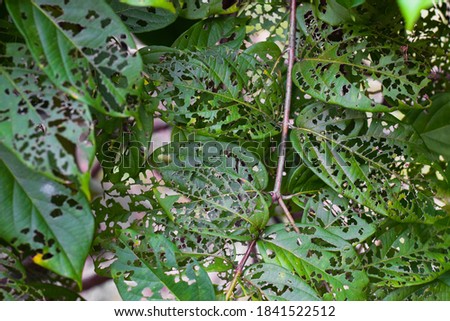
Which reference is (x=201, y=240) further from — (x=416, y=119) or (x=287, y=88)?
(x=416, y=119)

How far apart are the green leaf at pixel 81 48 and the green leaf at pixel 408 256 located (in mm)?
469

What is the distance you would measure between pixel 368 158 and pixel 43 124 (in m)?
0.48

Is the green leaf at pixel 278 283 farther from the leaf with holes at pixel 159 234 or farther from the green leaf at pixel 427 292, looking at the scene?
the green leaf at pixel 427 292

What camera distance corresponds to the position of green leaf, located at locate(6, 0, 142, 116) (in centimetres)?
57

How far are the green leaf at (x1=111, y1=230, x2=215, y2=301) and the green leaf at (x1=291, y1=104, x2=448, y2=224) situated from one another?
247 millimetres

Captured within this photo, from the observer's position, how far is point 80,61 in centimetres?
58

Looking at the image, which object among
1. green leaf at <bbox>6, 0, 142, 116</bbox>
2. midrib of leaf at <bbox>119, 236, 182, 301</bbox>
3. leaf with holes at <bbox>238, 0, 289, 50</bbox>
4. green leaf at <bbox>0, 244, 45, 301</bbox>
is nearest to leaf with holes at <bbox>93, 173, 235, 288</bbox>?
midrib of leaf at <bbox>119, 236, 182, 301</bbox>

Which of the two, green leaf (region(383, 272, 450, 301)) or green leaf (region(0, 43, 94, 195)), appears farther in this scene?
green leaf (region(383, 272, 450, 301))

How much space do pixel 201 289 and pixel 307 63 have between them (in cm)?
38

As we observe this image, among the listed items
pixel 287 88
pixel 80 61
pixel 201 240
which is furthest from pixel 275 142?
pixel 80 61

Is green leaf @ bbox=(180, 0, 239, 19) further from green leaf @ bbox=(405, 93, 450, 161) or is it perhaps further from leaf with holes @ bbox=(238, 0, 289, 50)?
green leaf @ bbox=(405, 93, 450, 161)

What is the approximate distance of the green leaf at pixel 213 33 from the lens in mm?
840

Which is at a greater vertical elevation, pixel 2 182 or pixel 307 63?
pixel 307 63

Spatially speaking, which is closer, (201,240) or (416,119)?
(201,240)
